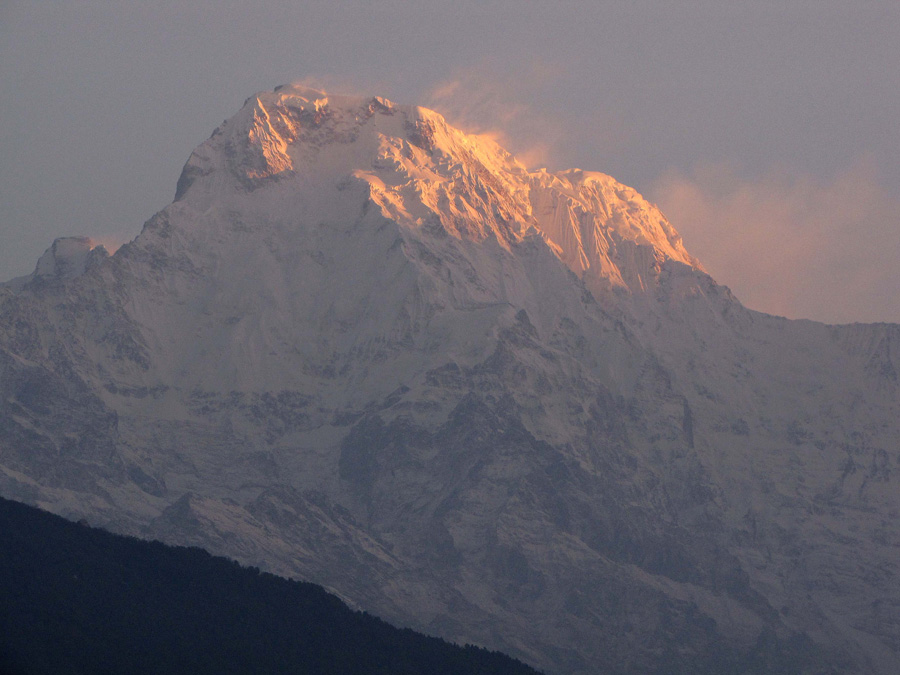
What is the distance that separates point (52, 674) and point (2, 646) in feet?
18.1

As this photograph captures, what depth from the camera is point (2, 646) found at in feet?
656

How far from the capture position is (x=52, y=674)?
7815 inches
